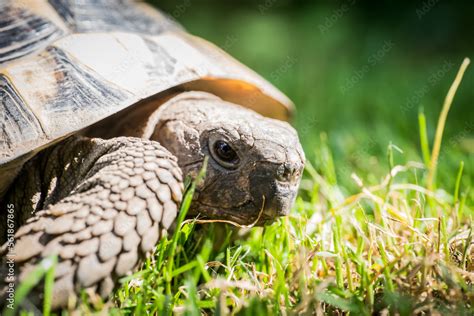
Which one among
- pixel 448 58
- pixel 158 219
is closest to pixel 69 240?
pixel 158 219

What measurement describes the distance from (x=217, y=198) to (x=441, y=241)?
782mm

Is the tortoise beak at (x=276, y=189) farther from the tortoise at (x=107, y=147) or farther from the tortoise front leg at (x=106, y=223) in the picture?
the tortoise front leg at (x=106, y=223)

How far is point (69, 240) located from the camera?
137 centimetres

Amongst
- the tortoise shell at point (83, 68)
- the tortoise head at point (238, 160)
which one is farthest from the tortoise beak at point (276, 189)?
the tortoise shell at point (83, 68)

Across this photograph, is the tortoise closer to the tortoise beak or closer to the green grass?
the tortoise beak

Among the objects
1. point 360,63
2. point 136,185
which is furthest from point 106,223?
point 360,63

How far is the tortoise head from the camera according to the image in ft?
5.60

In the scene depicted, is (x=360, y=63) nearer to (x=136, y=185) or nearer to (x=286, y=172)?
(x=286, y=172)

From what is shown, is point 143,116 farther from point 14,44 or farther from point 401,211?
point 401,211

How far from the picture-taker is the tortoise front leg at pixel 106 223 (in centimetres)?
136

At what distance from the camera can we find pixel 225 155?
1792mm

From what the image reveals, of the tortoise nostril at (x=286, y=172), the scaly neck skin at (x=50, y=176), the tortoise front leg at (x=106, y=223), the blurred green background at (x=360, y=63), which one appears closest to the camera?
the tortoise front leg at (x=106, y=223)

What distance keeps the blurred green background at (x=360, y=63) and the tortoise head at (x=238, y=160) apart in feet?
3.41

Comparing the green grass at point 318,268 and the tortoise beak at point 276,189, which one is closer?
the green grass at point 318,268
